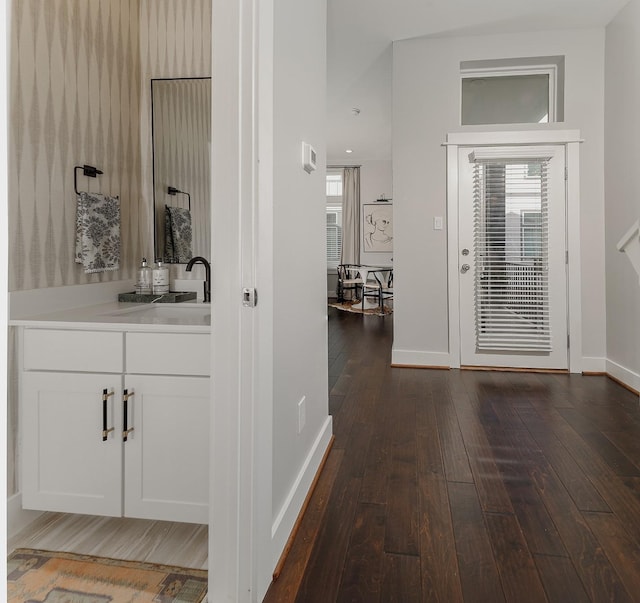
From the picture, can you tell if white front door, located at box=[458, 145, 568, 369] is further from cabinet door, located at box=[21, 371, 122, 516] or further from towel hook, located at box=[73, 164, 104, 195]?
cabinet door, located at box=[21, 371, 122, 516]

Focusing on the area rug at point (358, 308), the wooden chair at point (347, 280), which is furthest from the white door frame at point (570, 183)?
the wooden chair at point (347, 280)

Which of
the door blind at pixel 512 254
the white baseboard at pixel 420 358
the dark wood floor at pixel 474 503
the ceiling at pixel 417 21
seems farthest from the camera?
the white baseboard at pixel 420 358

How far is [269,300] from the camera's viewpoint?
1.42 m

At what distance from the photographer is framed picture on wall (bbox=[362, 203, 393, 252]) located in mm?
9695

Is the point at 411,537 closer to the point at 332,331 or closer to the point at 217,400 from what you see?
the point at 217,400

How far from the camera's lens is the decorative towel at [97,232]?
7.14 ft

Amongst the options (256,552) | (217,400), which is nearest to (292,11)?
(217,400)

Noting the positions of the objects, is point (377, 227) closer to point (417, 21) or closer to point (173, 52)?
point (417, 21)

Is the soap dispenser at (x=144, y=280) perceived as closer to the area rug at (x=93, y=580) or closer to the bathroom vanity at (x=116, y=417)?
the bathroom vanity at (x=116, y=417)

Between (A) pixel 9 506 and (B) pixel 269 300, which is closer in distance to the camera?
(B) pixel 269 300

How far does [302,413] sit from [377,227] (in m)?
8.17

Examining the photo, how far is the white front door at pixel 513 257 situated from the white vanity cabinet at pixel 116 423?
3089 mm

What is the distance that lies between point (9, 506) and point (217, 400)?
1008 mm

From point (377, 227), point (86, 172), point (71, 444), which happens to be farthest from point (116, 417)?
point (377, 227)
